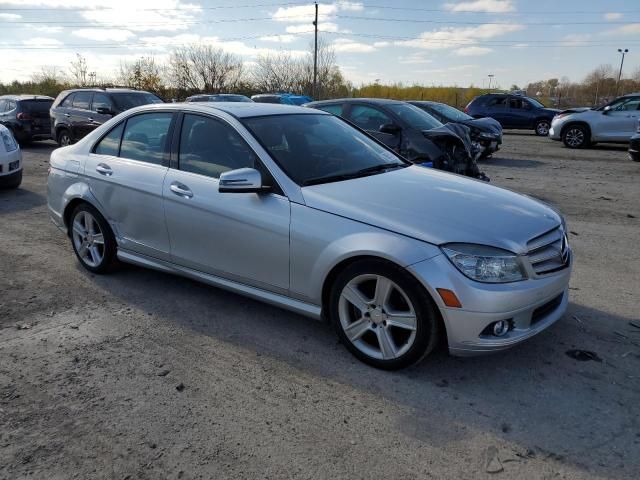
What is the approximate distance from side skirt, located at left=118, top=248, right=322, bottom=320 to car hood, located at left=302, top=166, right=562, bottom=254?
71 centimetres

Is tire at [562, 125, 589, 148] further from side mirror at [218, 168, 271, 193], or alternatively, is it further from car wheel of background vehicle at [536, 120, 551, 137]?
side mirror at [218, 168, 271, 193]

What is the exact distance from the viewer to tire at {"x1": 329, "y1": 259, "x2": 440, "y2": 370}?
321cm

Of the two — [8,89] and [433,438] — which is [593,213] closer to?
[433,438]

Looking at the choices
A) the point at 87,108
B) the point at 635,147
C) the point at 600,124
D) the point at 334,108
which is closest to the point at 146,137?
the point at 334,108

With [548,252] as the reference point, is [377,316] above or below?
below

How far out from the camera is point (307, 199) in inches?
143

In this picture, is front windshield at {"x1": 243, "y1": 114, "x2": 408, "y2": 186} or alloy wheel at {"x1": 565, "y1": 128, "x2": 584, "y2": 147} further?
alloy wheel at {"x1": 565, "y1": 128, "x2": 584, "y2": 147}

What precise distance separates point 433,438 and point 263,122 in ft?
8.67

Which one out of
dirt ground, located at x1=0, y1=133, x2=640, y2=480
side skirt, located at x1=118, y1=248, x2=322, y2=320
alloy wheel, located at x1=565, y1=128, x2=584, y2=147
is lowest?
dirt ground, located at x1=0, y1=133, x2=640, y2=480

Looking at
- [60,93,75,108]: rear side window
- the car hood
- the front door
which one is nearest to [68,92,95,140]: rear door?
[60,93,75,108]: rear side window

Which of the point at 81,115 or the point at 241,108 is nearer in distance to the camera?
the point at 241,108

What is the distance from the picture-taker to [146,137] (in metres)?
4.76

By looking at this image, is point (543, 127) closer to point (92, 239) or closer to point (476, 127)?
point (476, 127)

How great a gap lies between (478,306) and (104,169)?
3.57 m
